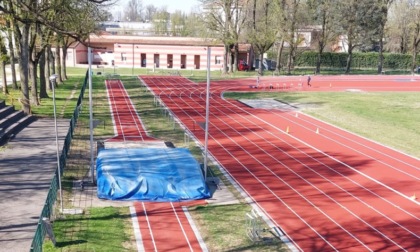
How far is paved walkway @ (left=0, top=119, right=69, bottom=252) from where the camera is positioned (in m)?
10.3

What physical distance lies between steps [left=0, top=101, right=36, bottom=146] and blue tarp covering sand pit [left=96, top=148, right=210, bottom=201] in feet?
19.0

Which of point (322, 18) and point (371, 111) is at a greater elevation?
point (322, 18)

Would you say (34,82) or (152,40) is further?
(152,40)

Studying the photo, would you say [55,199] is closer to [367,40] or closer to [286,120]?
[286,120]

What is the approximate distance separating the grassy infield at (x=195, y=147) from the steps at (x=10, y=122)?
242cm

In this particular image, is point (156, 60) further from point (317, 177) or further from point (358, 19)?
point (317, 177)

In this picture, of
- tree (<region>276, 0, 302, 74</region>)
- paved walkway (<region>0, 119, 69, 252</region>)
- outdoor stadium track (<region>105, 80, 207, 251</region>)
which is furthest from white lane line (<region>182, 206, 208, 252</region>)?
tree (<region>276, 0, 302, 74</region>)

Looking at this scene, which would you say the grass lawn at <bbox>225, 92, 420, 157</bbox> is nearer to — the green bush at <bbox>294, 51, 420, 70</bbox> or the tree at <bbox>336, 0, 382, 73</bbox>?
the tree at <bbox>336, 0, 382, 73</bbox>

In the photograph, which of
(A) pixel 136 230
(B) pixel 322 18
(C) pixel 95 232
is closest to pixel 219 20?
(B) pixel 322 18

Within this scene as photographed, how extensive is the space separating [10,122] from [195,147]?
27.8 ft

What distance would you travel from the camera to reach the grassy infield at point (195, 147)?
34.7ft

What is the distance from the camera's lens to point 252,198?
44.7 feet

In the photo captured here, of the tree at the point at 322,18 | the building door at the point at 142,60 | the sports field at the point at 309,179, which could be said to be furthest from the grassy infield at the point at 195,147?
the tree at the point at 322,18

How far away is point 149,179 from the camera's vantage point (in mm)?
13508
